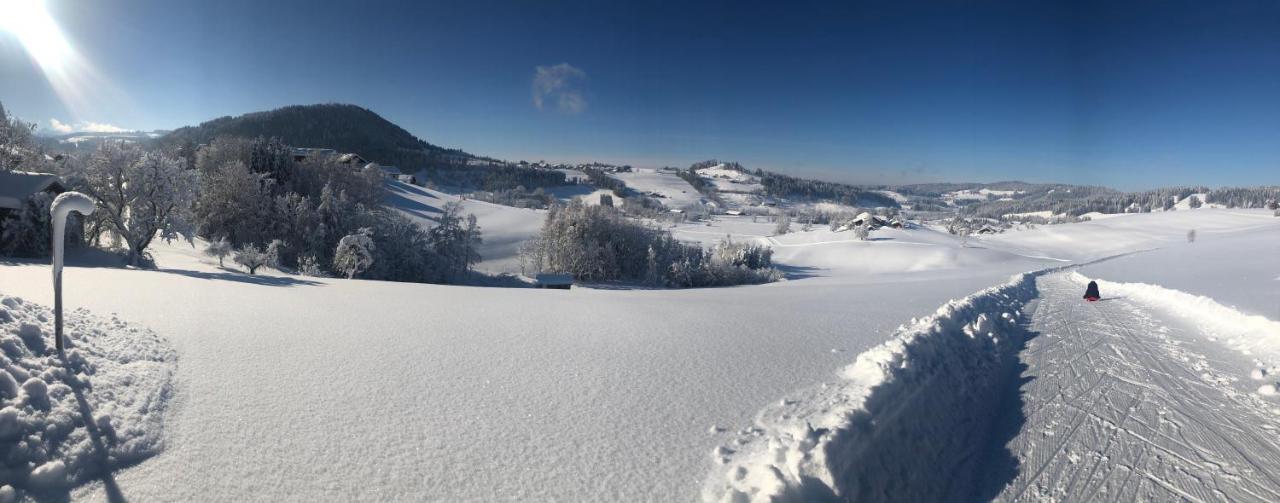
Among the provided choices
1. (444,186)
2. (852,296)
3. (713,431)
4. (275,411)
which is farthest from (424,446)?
(444,186)

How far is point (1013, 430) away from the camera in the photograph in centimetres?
424

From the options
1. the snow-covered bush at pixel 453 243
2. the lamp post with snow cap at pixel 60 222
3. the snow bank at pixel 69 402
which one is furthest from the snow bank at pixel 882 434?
the snow-covered bush at pixel 453 243

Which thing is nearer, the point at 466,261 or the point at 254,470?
the point at 254,470

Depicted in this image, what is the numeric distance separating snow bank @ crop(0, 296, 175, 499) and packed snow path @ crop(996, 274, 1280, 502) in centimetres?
499

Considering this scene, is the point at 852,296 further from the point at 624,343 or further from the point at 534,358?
the point at 534,358

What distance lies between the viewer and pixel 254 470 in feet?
8.54

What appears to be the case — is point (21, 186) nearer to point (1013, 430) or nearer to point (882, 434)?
point (882, 434)

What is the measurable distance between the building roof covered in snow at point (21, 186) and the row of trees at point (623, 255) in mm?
17345

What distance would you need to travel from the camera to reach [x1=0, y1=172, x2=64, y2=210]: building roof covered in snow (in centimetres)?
1464

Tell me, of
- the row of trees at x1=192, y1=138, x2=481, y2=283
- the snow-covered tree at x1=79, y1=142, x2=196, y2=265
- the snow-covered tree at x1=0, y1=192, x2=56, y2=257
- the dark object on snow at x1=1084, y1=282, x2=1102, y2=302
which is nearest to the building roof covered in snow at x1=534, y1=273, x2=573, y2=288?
the row of trees at x1=192, y1=138, x2=481, y2=283

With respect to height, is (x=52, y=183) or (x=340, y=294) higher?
(x=52, y=183)

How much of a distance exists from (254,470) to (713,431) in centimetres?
267

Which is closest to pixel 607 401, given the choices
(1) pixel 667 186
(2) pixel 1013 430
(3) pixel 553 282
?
(2) pixel 1013 430

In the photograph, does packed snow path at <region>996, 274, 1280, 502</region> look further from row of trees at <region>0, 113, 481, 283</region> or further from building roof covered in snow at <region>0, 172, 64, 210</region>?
building roof covered in snow at <region>0, 172, 64, 210</region>
